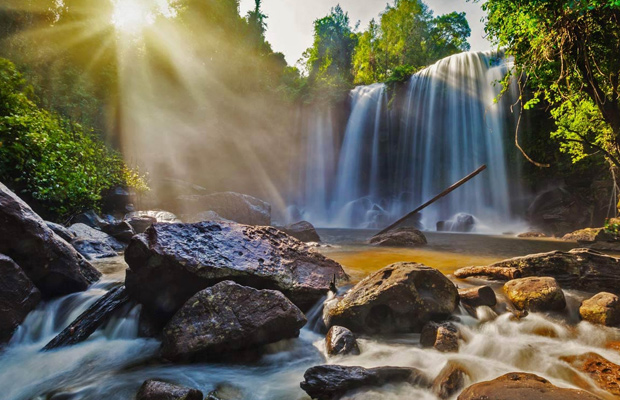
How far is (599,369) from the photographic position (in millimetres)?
2615

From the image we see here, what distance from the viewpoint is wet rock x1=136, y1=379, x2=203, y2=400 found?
2.20 metres

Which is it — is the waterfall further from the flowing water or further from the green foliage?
the green foliage

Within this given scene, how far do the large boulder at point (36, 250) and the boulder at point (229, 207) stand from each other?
1012cm

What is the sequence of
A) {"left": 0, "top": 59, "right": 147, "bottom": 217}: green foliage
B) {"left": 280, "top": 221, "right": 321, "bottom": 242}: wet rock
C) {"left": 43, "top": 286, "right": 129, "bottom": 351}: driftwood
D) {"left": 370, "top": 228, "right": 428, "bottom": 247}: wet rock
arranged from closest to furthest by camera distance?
{"left": 43, "top": 286, "right": 129, "bottom": 351}: driftwood < {"left": 0, "top": 59, "right": 147, "bottom": 217}: green foliage < {"left": 370, "top": 228, "right": 428, "bottom": 247}: wet rock < {"left": 280, "top": 221, "right": 321, "bottom": 242}: wet rock

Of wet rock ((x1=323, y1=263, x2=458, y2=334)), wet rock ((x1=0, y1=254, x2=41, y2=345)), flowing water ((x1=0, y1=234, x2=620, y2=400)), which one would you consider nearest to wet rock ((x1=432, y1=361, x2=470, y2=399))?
flowing water ((x1=0, y1=234, x2=620, y2=400))

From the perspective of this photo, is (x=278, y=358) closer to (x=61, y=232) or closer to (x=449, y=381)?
(x=449, y=381)

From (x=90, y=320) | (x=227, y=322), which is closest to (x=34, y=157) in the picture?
(x=90, y=320)

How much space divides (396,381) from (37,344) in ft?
14.4

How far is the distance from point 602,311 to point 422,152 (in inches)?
840

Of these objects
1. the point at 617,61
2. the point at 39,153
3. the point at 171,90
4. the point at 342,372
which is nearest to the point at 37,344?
the point at 342,372

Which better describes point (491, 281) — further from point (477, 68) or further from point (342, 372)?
point (477, 68)

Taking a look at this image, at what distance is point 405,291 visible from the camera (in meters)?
3.55

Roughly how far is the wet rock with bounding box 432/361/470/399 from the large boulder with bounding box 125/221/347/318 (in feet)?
7.13

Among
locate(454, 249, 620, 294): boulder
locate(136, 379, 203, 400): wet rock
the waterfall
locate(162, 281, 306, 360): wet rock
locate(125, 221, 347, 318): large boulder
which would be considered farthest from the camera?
the waterfall
